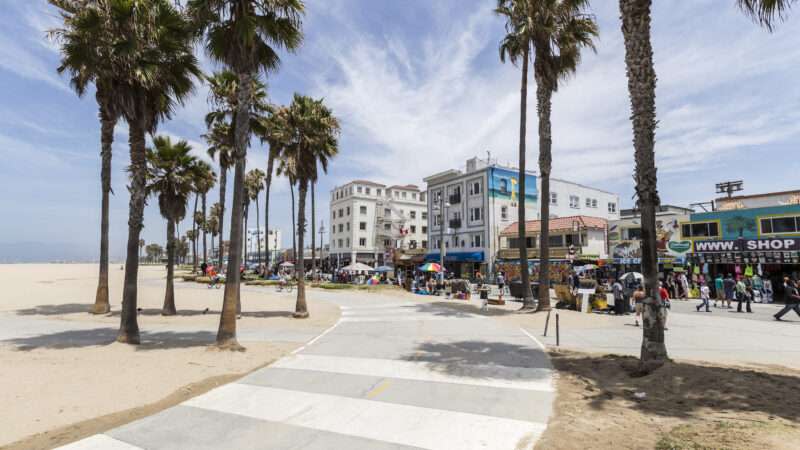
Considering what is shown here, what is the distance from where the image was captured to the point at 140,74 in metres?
11.4

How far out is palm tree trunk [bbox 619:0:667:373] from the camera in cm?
855

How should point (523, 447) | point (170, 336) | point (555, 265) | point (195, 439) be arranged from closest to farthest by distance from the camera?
1. point (523, 447)
2. point (195, 439)
3. point (170, 336)
4. point (555, 265)

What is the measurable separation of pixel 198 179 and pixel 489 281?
3252 cm

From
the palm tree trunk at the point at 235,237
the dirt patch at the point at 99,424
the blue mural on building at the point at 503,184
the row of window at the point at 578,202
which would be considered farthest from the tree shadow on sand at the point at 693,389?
the row of window at the point at 578,202

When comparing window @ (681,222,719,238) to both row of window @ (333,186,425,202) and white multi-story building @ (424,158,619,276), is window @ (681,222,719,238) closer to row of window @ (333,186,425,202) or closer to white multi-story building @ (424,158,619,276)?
white multi-story building @ (424,158,619,276)

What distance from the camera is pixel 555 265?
40000mm

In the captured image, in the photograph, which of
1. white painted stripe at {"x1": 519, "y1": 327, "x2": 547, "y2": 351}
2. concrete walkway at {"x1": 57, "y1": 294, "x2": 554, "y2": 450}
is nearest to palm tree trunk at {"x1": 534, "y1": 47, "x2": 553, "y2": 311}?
white painted stripe at {"x1": 519, "y1": 327, "x2": 547, "y2": 351}

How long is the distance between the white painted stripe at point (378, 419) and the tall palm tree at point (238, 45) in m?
4.23

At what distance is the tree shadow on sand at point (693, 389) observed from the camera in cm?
605

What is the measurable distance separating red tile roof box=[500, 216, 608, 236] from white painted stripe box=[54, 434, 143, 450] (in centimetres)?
4050

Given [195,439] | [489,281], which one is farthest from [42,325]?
[489,281]

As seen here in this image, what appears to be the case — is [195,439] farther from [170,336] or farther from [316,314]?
[316,314]

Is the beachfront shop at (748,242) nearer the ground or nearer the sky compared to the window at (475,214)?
nearer the ground

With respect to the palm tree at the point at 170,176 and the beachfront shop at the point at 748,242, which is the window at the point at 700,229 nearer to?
the beachfront shop at the point at 748,242
